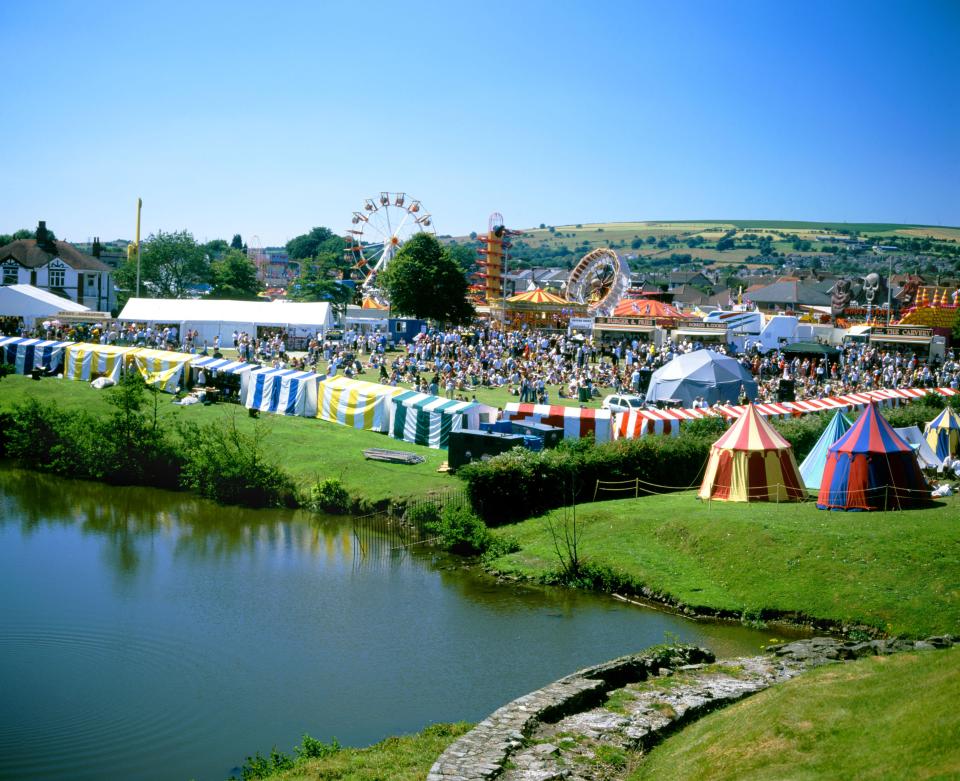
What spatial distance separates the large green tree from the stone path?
83178 millimetres

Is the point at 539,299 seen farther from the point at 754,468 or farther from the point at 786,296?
the point at 786,296

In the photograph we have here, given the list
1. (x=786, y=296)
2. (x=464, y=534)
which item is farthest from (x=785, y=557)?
(x=786, y=296)

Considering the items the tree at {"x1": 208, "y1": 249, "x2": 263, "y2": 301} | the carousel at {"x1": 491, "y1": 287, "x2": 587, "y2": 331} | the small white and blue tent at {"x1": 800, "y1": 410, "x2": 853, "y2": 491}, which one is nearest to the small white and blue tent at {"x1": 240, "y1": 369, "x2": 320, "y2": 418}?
the small white and blue tent at {"x1": 800, "y1": 410, "x2": 853, "y2": 491}

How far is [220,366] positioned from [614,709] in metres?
A: 30.7

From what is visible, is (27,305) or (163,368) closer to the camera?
(163,368)

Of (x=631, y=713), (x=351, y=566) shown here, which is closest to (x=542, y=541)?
(x=351, y=566)

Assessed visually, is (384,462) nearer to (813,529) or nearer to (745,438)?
(745,438)

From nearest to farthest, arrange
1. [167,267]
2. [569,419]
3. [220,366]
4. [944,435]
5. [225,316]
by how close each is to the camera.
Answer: [569,419] < [944,435] < [220,366] < [225,316] < [167,267]

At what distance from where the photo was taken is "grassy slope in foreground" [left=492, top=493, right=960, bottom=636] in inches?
843

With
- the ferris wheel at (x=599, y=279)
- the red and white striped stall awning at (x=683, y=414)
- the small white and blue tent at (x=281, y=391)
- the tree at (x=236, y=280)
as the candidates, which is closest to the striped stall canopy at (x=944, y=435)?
the red and white striped stall awning at (x=683, y=414)

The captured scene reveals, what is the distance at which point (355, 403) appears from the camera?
37938 millimetres

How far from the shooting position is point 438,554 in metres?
27.4

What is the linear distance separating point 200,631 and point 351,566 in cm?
566

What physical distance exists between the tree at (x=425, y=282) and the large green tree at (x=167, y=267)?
31590mm
